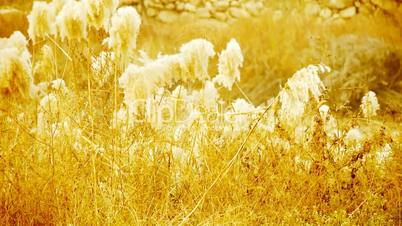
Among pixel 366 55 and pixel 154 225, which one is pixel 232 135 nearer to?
pixel 154 225

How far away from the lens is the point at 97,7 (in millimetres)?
2111

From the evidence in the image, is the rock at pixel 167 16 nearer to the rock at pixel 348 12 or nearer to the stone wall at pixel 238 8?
the stone wall at pixel 238 8

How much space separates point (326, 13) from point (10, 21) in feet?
9.28

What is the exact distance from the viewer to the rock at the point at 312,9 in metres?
5.33

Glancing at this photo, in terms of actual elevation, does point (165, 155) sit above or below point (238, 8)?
below

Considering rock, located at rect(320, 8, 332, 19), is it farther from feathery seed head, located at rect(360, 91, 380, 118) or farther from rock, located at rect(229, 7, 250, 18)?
feathery seed head, located at rect(360, 91, 380, 118)

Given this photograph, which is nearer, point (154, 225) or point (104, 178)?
point (154, 225)

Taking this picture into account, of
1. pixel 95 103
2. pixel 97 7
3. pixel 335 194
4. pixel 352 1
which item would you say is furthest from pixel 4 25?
pixel 335 194

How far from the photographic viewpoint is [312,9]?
17.5 feet

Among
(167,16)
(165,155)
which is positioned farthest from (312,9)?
(165,155)

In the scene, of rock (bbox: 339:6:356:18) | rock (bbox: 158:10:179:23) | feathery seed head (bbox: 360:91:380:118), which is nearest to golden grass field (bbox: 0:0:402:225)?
feathery seed head (bbox: 360:91:380:118)

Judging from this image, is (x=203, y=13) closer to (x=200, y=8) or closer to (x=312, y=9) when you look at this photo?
(x=200, y=8)

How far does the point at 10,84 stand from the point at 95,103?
0.43 m

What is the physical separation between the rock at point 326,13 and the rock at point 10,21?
2.66 m
